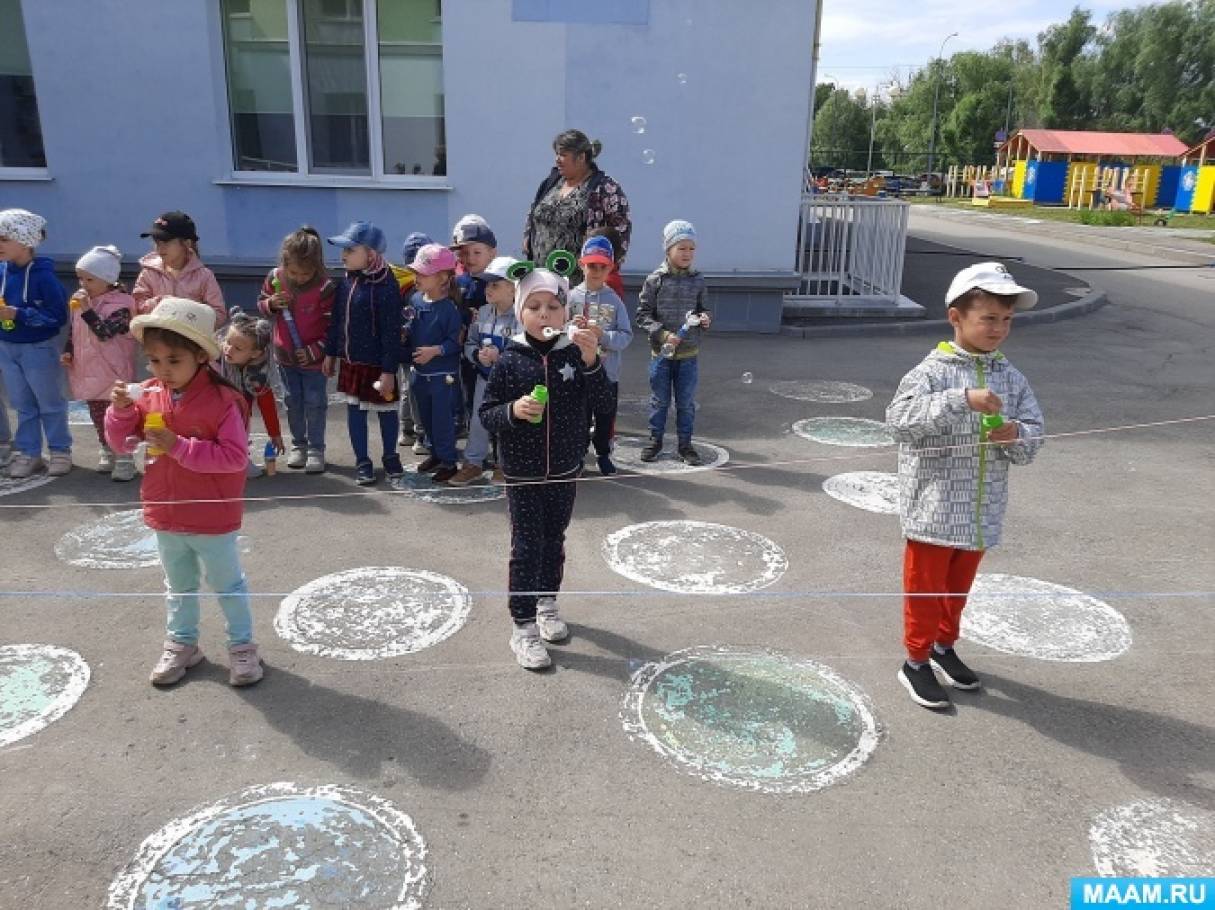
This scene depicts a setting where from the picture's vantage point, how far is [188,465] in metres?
2.96

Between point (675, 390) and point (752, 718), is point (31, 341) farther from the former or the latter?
point (752, 718)

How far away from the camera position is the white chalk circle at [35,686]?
9.73 feet

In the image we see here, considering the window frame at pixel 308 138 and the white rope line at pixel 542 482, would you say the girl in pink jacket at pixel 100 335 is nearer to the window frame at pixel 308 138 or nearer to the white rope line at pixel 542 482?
the white rope line at pixel 542 482

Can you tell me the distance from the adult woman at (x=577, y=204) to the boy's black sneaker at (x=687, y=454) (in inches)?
52.9

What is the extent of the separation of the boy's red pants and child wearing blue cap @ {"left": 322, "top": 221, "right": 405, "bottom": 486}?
127 inches

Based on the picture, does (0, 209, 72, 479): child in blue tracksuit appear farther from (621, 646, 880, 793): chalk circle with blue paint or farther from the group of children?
(621, 646, 880, 793): chalk circle with blue paint

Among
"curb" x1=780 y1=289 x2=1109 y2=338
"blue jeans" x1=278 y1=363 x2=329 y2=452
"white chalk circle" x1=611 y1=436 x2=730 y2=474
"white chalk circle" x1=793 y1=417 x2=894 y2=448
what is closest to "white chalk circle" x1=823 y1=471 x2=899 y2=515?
"white chalk circle" x1=793 y1=417 x2=894 y2=448

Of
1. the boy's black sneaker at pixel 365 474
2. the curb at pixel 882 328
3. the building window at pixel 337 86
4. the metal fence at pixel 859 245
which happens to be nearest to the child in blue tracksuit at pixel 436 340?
the boy's black sneaker at pixel 365 474

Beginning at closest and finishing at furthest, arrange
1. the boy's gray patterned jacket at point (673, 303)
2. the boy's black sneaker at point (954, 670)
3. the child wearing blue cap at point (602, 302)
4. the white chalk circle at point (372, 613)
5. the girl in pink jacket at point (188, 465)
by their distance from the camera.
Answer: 1. the girl in pink jacket at point (188, 465)
2. the boy's black sneaker at point (954, 670)
3. the white chalk circle at point (372, 613)
4. the child wearing blue cap at point (602, 302)
5. the boy's gray patterned jacket at point (673, 303)

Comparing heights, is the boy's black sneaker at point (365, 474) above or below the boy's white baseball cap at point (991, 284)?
below

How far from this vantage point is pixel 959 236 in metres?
25.2

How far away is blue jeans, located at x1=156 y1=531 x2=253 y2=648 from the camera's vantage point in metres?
3.17

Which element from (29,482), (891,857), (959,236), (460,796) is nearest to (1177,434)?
(891,857)

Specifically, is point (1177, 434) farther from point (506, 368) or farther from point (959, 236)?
point (959, 236)
